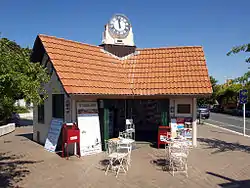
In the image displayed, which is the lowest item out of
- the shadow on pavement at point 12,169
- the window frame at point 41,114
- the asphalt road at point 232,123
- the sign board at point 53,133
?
the asphalt road at point 232,123

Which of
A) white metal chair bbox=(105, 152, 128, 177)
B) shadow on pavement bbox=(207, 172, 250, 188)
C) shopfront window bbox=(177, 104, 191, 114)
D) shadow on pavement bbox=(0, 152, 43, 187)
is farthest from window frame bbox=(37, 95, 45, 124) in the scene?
shadow on pavement bbox=(207, 172, 250, 188)

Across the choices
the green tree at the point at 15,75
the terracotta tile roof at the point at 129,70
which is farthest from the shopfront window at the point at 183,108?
the green tree at the point at 15,75

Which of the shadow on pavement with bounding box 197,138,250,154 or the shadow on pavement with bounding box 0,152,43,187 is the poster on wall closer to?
the shadow on pavement with bounding box 0,152,43,187

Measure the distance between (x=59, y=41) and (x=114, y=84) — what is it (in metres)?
3.26

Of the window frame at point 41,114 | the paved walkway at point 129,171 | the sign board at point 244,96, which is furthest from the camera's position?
the sign board at point 244,96

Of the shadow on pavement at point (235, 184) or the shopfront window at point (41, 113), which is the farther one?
the shopfront window at point (41, 113)

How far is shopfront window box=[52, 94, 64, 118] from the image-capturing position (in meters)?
11.3

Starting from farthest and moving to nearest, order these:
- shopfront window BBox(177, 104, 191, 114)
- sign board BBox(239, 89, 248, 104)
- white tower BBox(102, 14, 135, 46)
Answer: sign board BBox(239, 89, 248, 104)
white tower BBox(102, 14, 135, 46)
shopfront window BBox(177, 104, 191, 114)

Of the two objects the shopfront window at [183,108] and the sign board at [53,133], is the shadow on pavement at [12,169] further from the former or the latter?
the shopfront window at [183,108]

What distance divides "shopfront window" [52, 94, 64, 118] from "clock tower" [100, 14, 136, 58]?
15.0 ft

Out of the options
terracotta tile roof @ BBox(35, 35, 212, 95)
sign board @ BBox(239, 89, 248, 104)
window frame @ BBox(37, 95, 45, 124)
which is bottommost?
window frame @ BBox(37, 95, 45, 124)

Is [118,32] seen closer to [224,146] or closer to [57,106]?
[57,106]

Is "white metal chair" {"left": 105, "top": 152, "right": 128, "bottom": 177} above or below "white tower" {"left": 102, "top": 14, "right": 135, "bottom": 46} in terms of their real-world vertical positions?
below

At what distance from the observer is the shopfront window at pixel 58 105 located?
36.9 ft
